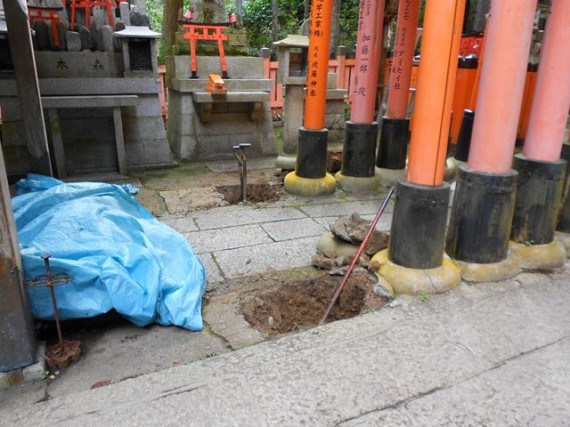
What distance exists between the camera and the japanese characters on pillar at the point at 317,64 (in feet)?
19.2

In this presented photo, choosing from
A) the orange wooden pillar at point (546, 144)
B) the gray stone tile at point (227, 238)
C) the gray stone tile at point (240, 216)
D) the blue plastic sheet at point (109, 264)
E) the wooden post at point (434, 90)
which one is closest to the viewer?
the blue plastic sheet at point (109, 264)

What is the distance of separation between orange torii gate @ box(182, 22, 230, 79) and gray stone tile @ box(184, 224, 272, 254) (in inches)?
175

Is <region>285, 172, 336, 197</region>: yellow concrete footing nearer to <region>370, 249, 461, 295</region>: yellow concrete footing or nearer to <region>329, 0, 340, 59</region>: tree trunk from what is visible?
<region>370, 249, 461, 295</region>: yellow concrete footing

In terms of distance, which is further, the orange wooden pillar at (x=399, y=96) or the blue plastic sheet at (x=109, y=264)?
the orange wooden pillar at (x=399, y=96)

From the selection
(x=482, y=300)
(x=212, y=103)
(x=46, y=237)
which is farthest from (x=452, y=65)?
(x=212, y=103)

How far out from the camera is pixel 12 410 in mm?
2326

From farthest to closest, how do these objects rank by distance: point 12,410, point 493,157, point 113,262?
point 493,157 → point 113,262 → point 12,410

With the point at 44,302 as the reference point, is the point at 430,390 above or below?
below

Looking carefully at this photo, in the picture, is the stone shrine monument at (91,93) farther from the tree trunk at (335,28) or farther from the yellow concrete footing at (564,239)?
the tree trunk at (335,28)

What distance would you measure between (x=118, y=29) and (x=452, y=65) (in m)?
6.09

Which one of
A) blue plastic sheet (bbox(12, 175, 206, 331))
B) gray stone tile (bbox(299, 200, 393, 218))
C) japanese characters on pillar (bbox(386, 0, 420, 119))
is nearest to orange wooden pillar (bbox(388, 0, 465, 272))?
blue plastic sheet (bbox(12, 175, 206, 331))

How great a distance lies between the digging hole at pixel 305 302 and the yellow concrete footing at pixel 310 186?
264 centimetres

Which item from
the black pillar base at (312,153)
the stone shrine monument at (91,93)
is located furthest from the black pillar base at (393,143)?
the stone shrine monument at (91,93)

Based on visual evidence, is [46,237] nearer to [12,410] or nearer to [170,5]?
[12,410]
